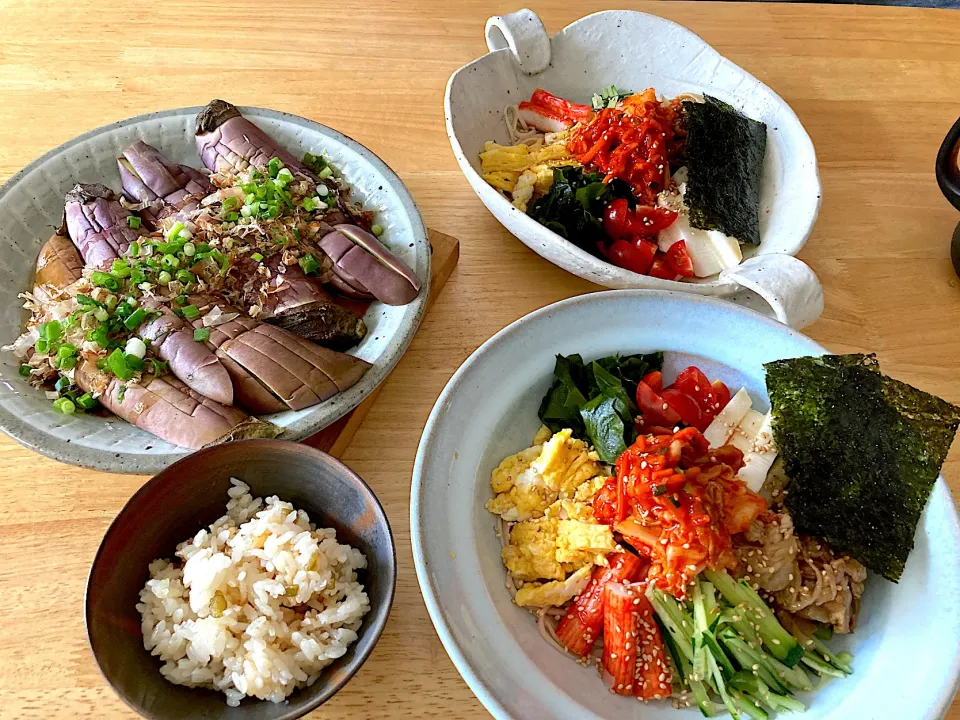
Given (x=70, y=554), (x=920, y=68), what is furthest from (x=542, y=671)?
(x=920, y=68)

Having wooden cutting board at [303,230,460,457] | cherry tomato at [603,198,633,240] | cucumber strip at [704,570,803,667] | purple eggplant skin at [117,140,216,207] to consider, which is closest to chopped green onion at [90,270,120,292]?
purple eggplant skin at [117,140,216,207]

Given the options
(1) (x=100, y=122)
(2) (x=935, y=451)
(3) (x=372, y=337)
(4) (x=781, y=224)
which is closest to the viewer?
(2) (x=935, y=451)

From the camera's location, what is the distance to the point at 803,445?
1.42 meters

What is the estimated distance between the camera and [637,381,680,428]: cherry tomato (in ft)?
5.01

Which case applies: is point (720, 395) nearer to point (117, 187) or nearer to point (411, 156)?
point (411, 156)

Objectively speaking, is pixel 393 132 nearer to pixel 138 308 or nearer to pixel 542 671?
pixel 138 308

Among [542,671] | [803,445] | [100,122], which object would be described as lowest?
[542,671]

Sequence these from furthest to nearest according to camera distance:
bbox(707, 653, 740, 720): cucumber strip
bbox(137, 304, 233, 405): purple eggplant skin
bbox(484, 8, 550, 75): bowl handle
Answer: bbox(484, 8, 550, 75): bowl handle → bbox(137, 304, 233, 405): purple eggplant skin → bbox(707, 653, 740, 720): cucumber strip

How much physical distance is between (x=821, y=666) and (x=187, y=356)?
160 cm

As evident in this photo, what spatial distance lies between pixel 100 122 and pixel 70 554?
1.60 meters

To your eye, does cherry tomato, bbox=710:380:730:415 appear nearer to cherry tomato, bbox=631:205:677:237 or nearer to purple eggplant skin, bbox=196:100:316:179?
cherry tomato, bbox=631:205:677:237

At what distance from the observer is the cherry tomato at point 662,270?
1.95 meters

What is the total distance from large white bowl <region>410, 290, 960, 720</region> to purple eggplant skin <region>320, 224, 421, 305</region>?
368 millimetres

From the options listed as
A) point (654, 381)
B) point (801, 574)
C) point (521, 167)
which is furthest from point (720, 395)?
point (521, 167)
